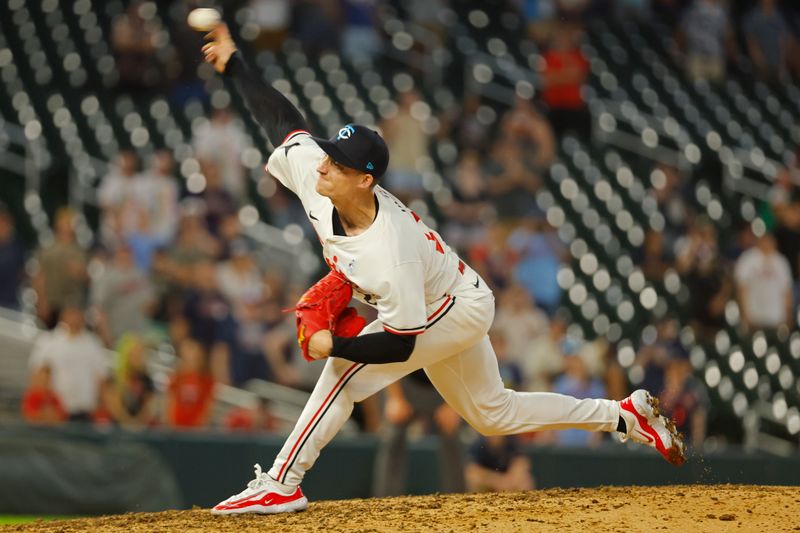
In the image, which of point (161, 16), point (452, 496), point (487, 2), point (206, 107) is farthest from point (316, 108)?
point (452, 496)

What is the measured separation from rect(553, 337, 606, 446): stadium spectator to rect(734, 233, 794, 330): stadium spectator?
222 cm

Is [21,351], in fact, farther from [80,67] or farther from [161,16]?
[161,16]

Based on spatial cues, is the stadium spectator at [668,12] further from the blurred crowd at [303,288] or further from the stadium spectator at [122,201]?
the stadium spectator at [122,201]

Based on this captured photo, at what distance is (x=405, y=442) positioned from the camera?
29.7 feet

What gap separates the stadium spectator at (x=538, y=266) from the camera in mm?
12078

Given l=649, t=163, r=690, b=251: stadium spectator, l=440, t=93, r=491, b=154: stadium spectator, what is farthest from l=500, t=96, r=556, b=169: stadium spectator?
l=649, t=163, r=690, b=251: stadium spectator

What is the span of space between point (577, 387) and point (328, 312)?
16.2ft

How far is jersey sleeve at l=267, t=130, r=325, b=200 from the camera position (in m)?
5.98

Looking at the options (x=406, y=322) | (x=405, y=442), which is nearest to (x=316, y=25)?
(x=405, y=442)

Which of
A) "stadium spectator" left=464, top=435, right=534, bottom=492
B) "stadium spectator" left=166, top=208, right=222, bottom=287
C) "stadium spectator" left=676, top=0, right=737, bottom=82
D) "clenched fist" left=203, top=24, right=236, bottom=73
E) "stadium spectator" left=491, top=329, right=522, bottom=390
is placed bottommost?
"stadium spectator" left=464, top=435, right=534, bottom=492

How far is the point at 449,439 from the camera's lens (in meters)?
9.11

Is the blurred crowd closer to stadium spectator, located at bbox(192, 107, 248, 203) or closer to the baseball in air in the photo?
stadium spectator, located at bbox(192, 107, 248, 203)

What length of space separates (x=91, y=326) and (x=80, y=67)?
433cm

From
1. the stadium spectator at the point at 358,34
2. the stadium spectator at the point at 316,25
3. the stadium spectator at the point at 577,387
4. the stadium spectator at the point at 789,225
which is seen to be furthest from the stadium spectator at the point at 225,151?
the stadium spectator at the point at 789,225
